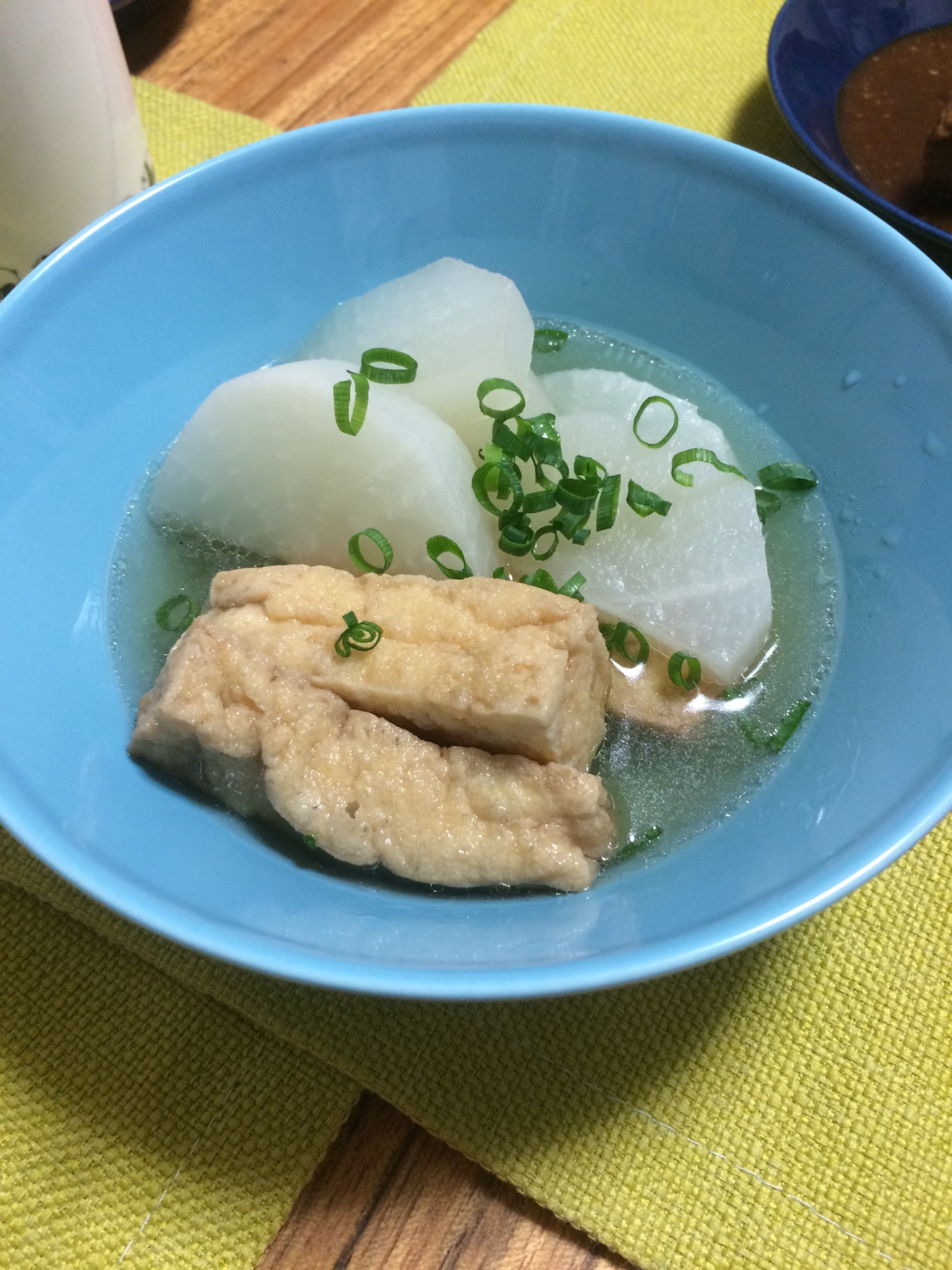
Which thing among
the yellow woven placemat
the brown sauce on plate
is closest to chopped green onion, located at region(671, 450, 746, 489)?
the yellow woven placemat

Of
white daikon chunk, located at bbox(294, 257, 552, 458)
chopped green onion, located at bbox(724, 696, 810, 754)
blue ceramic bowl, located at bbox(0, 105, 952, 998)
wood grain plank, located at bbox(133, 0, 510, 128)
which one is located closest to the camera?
blue ceramic bowl, located at bbox(0, 105, 952, 998)

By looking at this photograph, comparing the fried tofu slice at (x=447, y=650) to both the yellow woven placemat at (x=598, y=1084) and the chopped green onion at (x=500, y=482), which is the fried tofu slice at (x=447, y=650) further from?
the yellow woven placemat at (x=598, y=1084)

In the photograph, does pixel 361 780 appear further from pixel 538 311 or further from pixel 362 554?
pixel 538 311

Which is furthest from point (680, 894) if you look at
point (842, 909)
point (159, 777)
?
point (159, 777)

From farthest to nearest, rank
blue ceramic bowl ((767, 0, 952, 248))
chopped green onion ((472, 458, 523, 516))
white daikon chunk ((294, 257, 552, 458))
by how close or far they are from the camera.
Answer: blue ceramic bowl ((767, 0, 952, 248)) < white daikon chunk ((294, 257, 552, 458)) < chopped green onion ((472, 458, 523, 516))

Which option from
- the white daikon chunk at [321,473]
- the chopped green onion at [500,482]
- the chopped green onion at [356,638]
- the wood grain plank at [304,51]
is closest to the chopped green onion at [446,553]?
the white daikon chunk at [321,473]

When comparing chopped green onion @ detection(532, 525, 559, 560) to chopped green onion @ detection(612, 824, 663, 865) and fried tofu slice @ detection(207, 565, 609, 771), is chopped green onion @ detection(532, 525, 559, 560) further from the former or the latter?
chopped green onion @ detection(612, 824, 663, 865)
